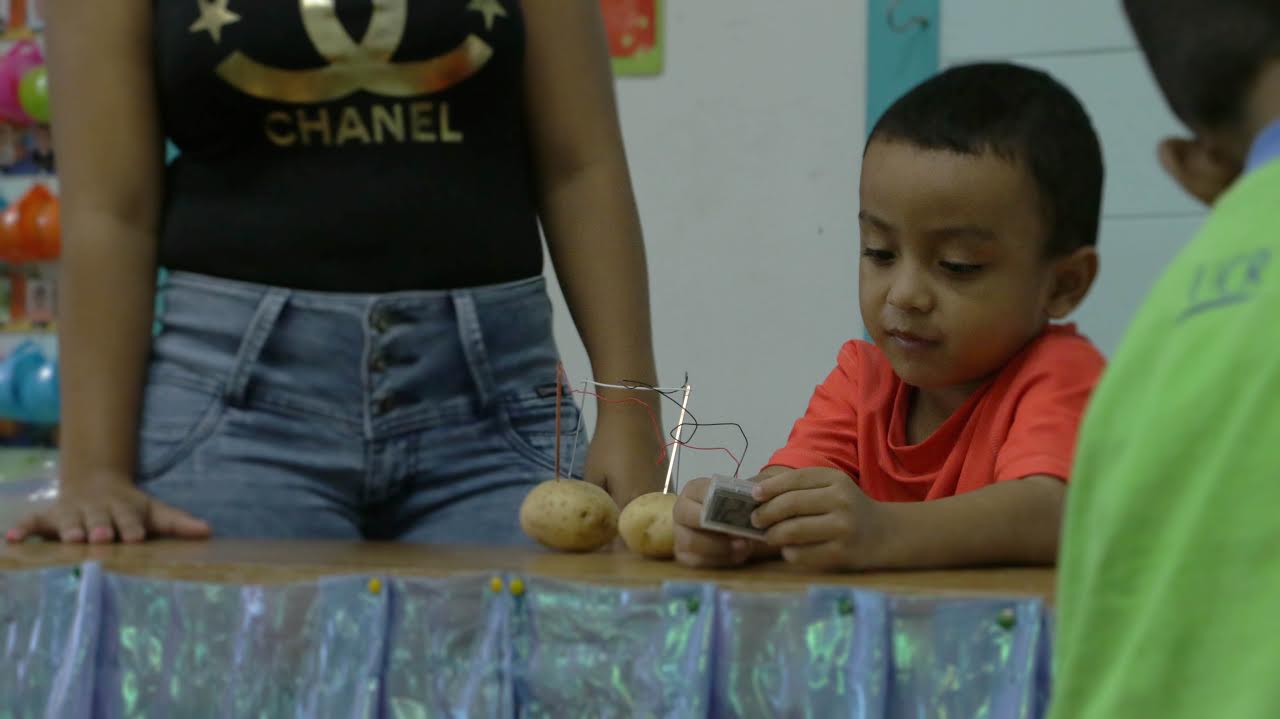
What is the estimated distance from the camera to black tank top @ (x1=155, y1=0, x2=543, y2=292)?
1.04 metres

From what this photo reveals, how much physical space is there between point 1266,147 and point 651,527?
531 millimetres

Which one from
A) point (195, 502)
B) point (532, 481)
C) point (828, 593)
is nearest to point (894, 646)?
point (828, 593)

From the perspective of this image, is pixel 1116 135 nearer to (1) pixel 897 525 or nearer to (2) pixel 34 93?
(1) pixel 897 525

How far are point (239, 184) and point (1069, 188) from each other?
0.63m

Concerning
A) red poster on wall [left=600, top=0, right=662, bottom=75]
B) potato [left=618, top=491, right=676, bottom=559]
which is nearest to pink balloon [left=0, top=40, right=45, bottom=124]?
red poster on wall [left=600, top=0, right=662, bottom=75]

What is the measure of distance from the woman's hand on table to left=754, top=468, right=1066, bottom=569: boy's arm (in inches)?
18.2

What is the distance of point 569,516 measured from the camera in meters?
0.90

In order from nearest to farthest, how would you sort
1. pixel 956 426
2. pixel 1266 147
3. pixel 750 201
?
pixel 1266 147 → pixel 956 426 → pixel 750 201

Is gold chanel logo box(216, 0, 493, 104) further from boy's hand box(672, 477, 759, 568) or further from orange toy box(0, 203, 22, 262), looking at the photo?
orange toy box(0, 203, 22, 262)

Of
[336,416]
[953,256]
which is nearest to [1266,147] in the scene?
[953,256]

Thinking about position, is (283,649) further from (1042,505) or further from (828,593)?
(1042,505)

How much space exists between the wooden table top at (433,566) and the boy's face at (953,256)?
0.64 feet

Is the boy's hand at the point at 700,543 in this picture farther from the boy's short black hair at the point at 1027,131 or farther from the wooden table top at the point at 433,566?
the boy's short black hair at the point at 1027,131

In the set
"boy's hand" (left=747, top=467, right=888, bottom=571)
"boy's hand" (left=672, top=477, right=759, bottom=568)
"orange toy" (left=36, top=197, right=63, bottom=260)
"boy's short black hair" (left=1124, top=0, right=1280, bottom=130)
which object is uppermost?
"boy's short black hair" (left=1124, top=0, right=1280, bottom=130)
